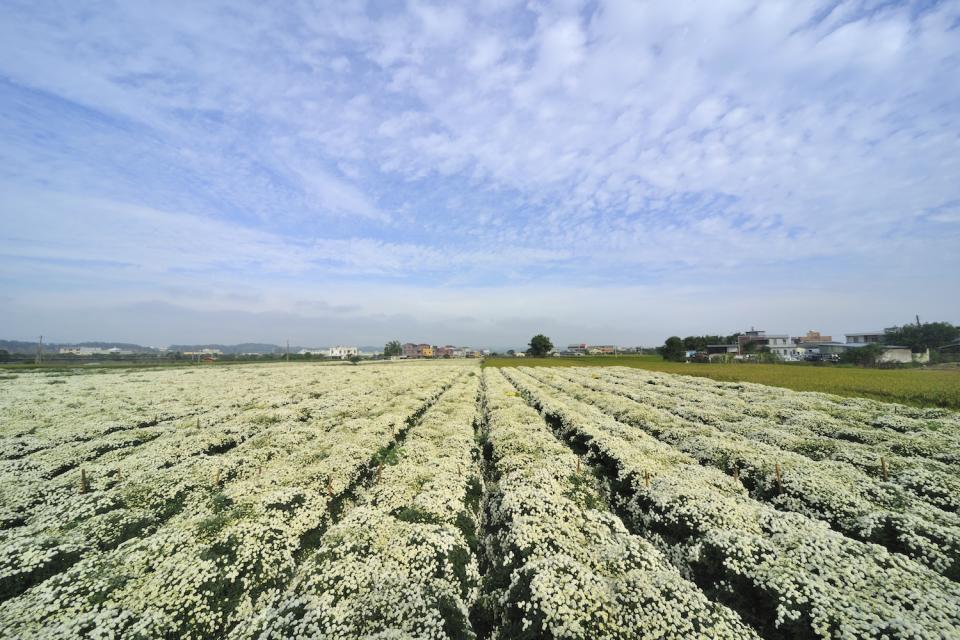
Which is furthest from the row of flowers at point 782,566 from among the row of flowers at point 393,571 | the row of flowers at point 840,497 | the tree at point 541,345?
the tree at point 541,345

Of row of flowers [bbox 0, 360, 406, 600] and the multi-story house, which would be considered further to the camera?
the multi-story house

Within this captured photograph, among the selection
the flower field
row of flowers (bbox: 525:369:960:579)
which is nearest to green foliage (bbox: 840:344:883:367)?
the flower field

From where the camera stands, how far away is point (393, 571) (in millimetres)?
9539

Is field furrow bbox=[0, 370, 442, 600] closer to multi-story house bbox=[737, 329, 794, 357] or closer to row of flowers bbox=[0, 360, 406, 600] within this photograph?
row of flowers bbox=[0, 360, 406, 600]

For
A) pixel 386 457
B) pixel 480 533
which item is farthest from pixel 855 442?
pixel 386 457

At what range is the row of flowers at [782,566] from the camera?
7.62m

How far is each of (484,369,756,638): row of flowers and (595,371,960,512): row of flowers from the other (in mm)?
12607

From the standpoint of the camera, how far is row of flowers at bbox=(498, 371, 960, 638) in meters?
7.62

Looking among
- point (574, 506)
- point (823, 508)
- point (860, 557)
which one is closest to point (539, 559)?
point (574, 506)

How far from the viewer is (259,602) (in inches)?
366

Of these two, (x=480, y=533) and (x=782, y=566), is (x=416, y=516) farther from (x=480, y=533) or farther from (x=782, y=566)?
(x=782, y=566)

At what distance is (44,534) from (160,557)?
184 inches

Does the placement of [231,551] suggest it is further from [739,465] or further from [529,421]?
[739,465]

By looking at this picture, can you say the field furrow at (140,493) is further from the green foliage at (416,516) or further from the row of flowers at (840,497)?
the row of flowers at (840,497)
